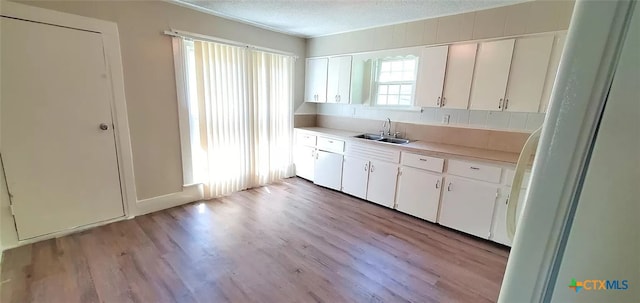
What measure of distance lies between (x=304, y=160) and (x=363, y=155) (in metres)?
1.24

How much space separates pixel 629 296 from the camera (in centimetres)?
54

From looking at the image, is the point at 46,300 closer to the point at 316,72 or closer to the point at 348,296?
the point at 348,296

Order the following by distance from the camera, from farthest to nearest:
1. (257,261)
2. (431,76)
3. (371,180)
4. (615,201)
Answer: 1. (371,180)
2. (431,76)
3. (257,261)
4. (615,201)

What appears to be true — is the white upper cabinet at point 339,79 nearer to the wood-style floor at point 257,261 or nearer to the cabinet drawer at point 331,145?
the cabinet drawer at point 331,145

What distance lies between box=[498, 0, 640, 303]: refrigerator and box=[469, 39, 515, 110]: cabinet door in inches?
101

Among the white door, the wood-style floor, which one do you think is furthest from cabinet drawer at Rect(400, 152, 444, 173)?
the white door

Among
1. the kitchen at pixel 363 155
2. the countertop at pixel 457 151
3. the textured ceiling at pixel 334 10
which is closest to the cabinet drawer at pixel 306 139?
the kitchen at pixel 363 155

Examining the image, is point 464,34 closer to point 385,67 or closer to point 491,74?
point 491,74

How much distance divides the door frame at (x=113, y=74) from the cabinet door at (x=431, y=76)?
3.35m

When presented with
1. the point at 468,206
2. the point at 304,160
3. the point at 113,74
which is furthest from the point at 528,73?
the point at 113,74

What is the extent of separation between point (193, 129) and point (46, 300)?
2.05 m

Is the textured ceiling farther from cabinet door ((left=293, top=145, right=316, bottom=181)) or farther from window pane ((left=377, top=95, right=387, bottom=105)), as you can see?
cabinet door ((left=293, top=145, right=316, bottom=181))

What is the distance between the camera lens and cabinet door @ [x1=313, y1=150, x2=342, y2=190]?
12.6 feet

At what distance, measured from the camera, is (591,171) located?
541mm
